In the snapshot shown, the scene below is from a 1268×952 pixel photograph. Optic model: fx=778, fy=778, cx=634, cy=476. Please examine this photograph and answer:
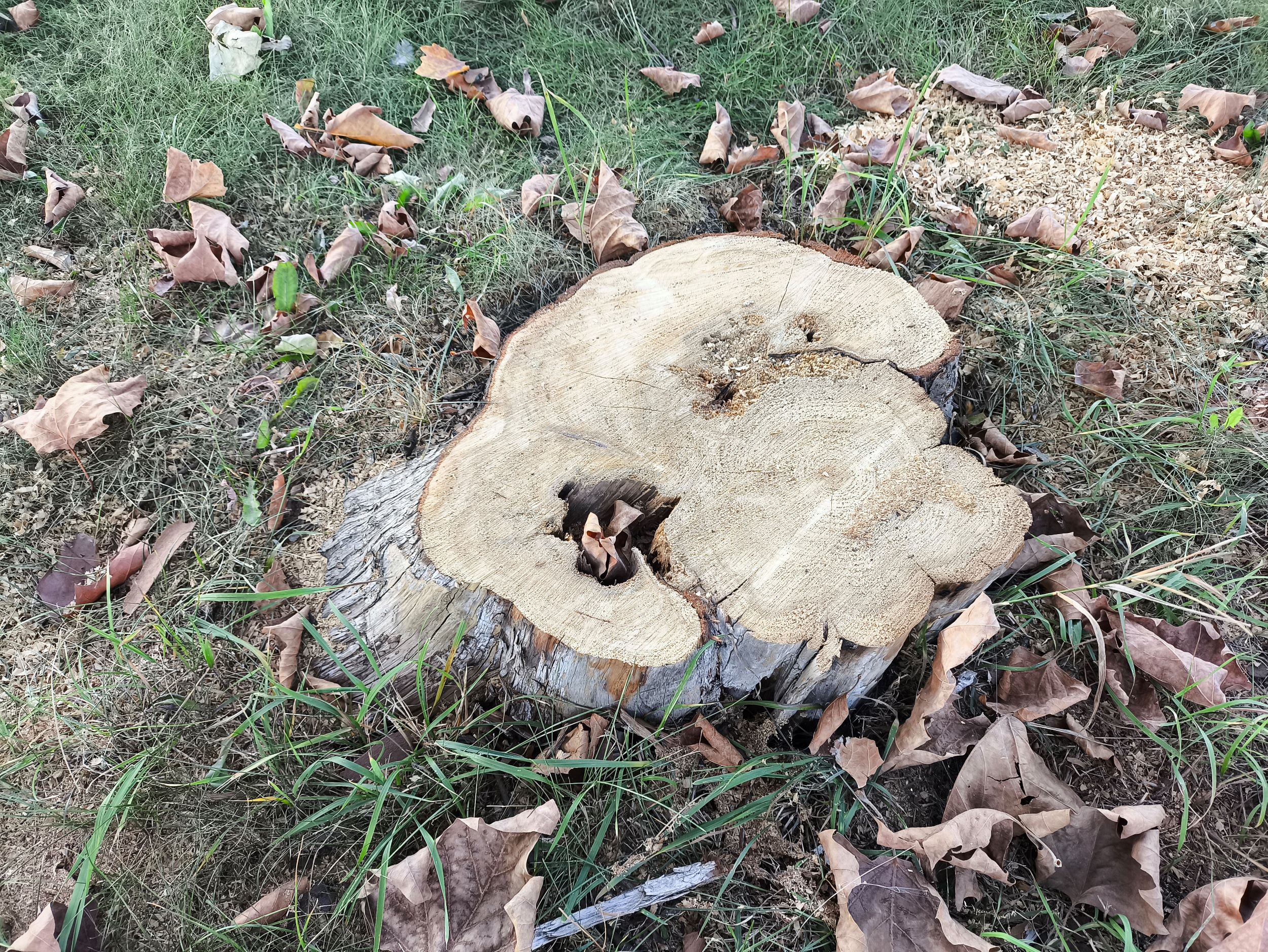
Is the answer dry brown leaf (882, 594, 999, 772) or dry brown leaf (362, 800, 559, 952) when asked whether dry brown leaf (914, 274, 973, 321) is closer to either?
dry brown leaf (882, 594, 999, 772)

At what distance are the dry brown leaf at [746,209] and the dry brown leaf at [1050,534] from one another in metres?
1.14

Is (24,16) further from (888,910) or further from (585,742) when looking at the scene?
(888,910)

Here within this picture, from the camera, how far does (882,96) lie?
2682 millimetres

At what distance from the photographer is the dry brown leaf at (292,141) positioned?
2.47 meters

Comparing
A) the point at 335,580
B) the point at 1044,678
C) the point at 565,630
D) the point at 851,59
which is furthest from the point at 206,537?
the point at 851,59

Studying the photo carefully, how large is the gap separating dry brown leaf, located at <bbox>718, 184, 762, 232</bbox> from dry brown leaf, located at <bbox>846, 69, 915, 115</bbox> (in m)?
0.64

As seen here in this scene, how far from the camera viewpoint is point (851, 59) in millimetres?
2846

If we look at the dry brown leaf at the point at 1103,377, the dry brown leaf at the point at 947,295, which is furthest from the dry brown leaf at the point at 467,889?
the dry brown leaf at the point at 1103,377

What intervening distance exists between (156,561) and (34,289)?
1002mm

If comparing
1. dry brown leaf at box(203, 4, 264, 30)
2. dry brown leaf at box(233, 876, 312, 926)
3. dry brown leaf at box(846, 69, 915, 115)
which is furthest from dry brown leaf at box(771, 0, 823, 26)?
dry brown leaf at box(233, 876, 312, 926)

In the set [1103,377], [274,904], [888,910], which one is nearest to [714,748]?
[888,910]

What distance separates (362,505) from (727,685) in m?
0.86

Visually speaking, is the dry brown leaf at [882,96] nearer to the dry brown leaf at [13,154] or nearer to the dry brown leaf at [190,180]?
the dry brown leaf at [190,180]

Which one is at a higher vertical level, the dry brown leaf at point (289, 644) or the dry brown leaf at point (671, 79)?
the dry brown leaf at point (671, 79)
